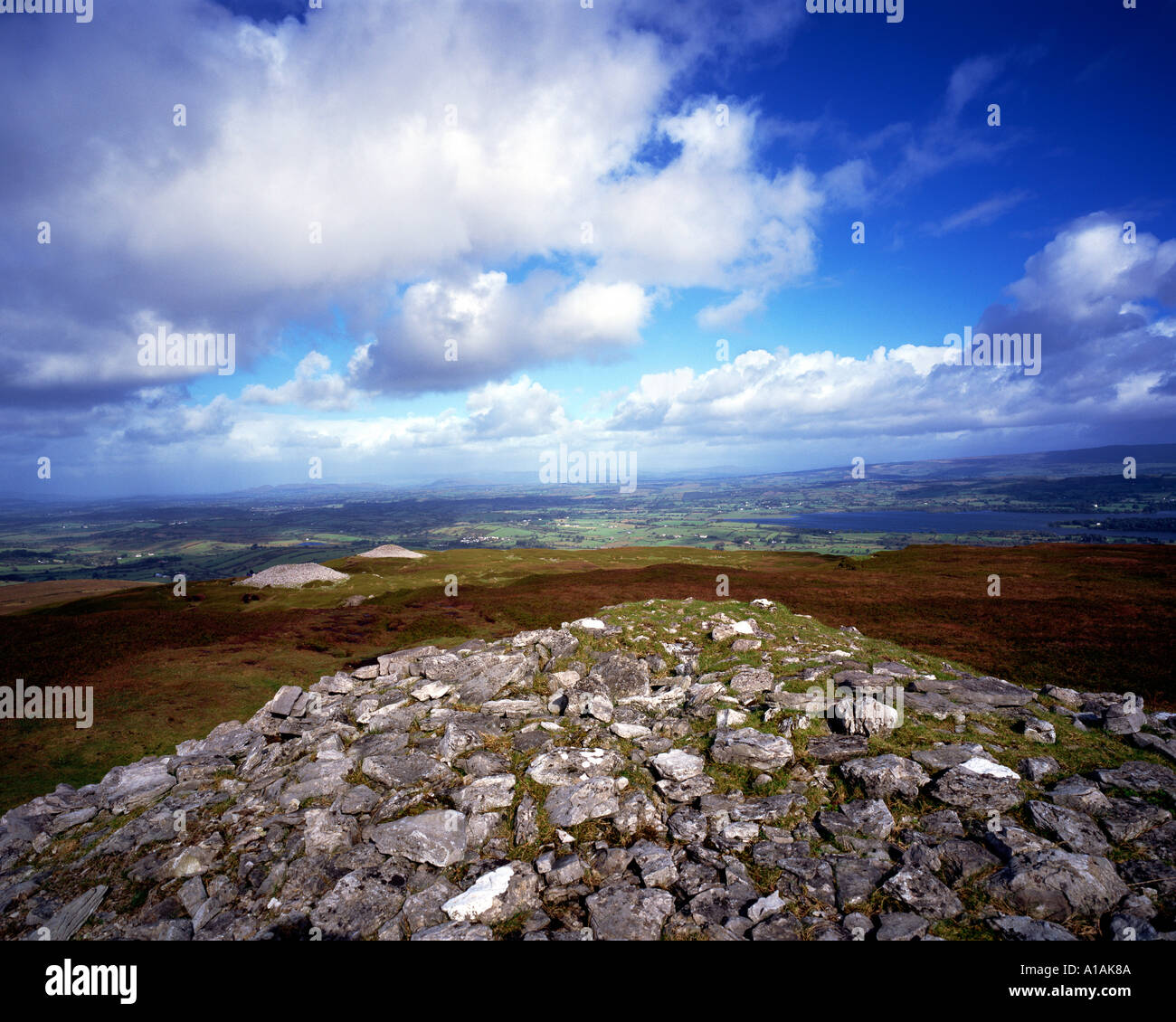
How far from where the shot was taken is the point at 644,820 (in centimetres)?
959

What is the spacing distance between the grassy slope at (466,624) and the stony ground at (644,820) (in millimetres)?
7235

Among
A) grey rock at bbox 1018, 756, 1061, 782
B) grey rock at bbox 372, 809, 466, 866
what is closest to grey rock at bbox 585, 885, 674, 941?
grey rock at bbox 372, 809, 466, 866

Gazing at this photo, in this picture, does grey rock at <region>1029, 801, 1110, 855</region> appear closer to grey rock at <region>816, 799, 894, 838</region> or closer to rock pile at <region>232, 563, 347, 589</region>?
grey rock at <region>816, 799, 894, 838</region>

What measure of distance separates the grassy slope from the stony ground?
23.7 feet


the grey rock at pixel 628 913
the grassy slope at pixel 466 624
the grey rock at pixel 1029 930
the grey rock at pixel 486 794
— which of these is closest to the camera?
the grey rock at pixel 1029 930

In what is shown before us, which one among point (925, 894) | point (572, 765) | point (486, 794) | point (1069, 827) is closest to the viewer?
point (925, 894)

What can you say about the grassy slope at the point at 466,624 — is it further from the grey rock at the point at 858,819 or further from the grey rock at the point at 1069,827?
the grey rock at the point at 858,819

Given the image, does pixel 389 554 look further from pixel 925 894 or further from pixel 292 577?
pixel 925 894

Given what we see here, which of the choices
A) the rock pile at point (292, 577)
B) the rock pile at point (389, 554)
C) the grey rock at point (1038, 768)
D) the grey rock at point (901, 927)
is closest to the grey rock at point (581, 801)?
the grey rock at point (901, 927)

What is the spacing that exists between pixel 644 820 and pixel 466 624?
88.8 ft

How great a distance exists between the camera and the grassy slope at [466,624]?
816 inches

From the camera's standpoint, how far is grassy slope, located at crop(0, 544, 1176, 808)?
20.7 metres

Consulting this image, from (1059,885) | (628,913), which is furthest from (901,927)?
(628,913)
